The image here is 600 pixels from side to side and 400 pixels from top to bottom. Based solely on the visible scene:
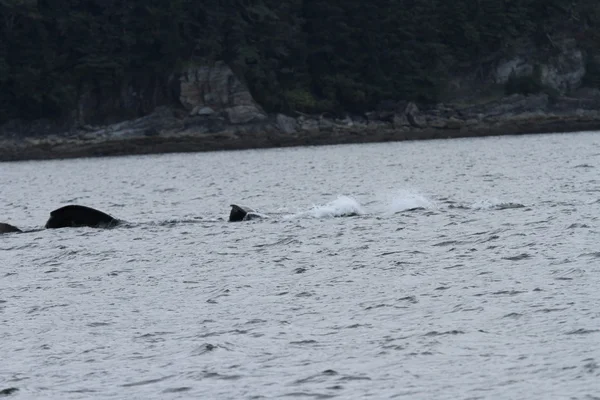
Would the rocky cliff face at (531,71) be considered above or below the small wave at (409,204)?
above

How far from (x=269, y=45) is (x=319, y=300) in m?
81.3

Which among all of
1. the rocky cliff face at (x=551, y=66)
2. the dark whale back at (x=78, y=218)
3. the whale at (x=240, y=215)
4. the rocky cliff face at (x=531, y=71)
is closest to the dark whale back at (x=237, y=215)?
the whale at (x=240, y=215)

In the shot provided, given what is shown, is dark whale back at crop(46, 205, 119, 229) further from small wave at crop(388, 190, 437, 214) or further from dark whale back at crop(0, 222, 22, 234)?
small wave at crop(388, 190, 437, 214)

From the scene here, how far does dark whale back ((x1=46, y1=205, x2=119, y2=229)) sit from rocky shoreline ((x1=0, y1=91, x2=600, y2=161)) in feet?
176

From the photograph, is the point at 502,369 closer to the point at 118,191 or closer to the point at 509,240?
the point at 509,240

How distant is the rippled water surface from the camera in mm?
12242

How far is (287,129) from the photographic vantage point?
87938 millimetres

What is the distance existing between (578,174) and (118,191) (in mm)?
17869

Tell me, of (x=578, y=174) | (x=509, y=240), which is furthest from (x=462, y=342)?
(x=578, y=174)

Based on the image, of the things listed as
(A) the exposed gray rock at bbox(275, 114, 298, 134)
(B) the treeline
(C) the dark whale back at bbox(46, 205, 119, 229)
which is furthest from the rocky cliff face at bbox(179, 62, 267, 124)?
(C) the dark whale back at bbox(46, 205, 119, 229)

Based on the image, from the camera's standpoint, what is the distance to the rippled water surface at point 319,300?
12.2 meters

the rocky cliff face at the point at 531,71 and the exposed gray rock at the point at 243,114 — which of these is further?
the rocky cliff face at the point at 531,71

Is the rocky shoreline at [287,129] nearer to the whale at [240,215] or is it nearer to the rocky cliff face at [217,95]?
the rocky cliff face at [217,95]

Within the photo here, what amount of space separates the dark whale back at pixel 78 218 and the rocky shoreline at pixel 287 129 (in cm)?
5360
